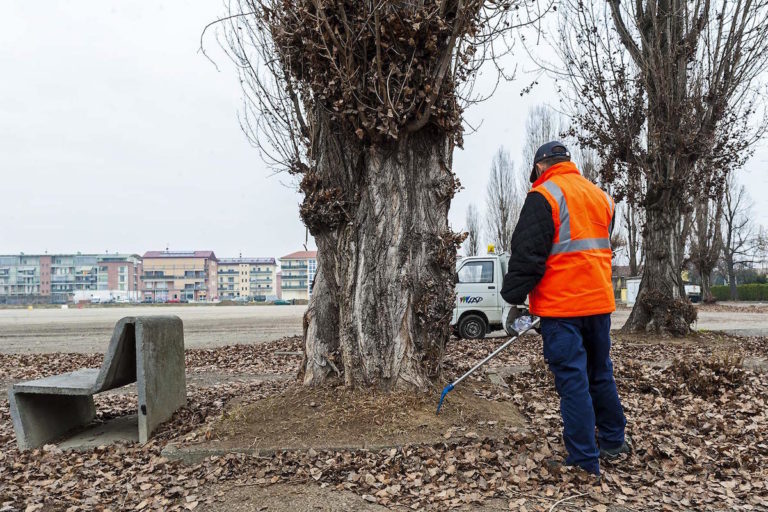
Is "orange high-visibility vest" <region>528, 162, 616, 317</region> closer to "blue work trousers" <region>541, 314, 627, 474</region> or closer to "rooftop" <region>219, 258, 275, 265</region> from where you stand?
"blue work trousers" <region>541, 314, 627, 474</region>

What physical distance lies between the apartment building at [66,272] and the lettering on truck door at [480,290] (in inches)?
5584

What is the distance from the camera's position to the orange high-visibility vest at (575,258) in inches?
136

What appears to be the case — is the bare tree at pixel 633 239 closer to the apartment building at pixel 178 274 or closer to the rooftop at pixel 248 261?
the apartment building at pixel 178 274

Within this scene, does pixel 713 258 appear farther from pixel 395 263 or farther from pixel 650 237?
pixel 395 263

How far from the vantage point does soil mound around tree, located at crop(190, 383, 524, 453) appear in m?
3.82

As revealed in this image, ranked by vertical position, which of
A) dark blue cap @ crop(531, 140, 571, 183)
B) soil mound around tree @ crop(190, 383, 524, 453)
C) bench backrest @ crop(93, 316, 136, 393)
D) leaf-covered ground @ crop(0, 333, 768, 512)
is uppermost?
dark blue cap @ crop(531, 140, 571, 183)

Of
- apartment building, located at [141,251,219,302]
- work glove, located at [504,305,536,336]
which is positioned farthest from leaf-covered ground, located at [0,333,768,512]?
apartment building, located at [141,251,219,302]

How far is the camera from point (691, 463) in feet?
11.9

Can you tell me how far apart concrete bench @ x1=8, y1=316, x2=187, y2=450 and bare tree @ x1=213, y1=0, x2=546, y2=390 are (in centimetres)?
124

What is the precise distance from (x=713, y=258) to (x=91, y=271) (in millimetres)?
140409

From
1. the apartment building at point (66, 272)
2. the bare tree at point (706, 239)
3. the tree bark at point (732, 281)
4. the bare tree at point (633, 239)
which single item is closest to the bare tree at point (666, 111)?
the bare tree at point (633, 239)

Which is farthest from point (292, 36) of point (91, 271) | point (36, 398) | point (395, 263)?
point (91, 271)

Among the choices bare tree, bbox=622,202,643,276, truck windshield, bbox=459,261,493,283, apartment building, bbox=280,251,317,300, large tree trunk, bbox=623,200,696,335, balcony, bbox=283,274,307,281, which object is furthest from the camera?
balcony, bbox=283,274,307,281

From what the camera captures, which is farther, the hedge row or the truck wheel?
the hedge row
